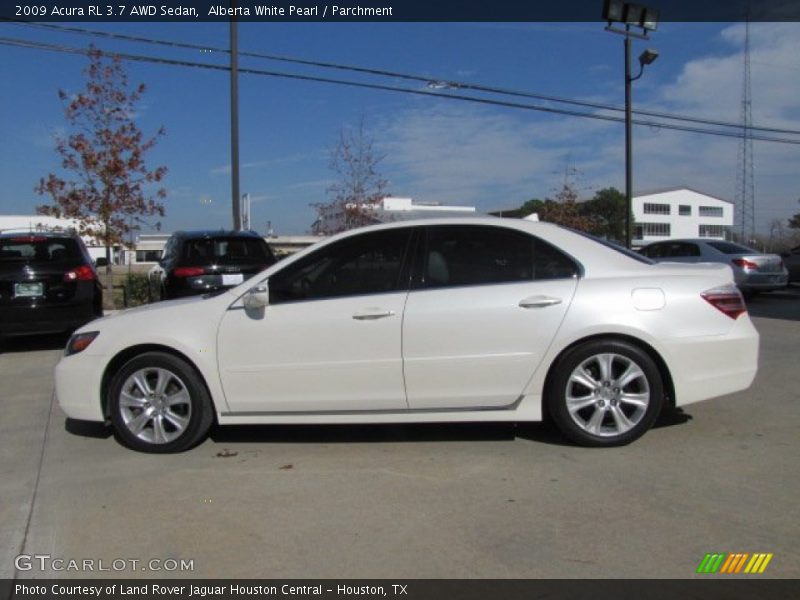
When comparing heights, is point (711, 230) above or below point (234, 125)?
above

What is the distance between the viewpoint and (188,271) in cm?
920

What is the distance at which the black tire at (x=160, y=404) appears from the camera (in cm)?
480

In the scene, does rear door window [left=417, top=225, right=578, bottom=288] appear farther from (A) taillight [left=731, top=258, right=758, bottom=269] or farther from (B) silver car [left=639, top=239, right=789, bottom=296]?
(A) taillight [left=731, top=258, right=758, bottom=269]

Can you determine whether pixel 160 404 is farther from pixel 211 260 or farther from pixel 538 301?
pixel 211 260

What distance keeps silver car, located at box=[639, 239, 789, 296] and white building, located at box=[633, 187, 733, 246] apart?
8291 cm

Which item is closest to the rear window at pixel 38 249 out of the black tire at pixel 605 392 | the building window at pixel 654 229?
the black tire at pixel 605 392

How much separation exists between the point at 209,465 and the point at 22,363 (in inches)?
208

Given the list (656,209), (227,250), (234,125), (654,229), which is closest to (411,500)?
(227,250)

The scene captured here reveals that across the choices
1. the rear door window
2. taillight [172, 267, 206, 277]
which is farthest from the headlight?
taillight [172, 267, 206, 277]

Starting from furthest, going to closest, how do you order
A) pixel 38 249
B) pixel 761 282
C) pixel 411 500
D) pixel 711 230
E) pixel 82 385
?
pixel 711 230 < pixel 761 282 < pixel 38 249 < pixel 82 385 < pixel 411 500

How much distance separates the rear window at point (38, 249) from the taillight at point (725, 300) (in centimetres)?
773

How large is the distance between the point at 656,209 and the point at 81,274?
99.8 m

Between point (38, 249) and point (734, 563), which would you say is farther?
point (38, 249)

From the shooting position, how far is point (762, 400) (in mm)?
6016
